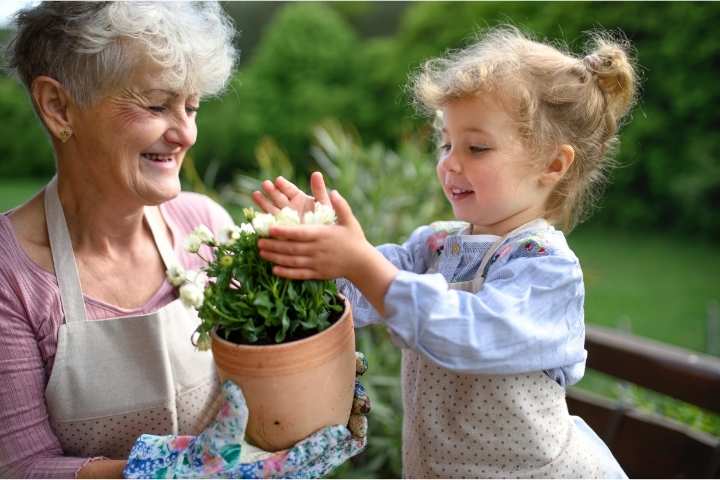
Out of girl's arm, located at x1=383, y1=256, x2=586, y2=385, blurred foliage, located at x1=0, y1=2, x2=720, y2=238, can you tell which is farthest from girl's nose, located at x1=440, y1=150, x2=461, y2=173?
blurred foliage, located at x1=0, y1=2, x2=720, y2=238

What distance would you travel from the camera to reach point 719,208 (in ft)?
21.2

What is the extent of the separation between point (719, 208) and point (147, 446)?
243 inches

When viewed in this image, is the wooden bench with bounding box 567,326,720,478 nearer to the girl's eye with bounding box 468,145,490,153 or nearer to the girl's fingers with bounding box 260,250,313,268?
the girl's eye with bounding box 468,145,490,153

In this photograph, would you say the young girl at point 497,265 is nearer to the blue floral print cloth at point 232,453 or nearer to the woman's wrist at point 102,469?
the blue floral print cloth at point 232,453

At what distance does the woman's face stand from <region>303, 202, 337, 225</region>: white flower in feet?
2.04

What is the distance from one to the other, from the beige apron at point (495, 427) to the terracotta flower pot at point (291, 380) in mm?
291

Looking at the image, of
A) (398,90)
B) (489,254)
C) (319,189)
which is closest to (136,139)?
(319,189)

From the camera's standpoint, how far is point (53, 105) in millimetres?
1846

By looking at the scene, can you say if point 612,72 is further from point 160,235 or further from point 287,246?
point 160,235

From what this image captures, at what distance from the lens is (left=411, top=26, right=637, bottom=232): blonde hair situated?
1658mm

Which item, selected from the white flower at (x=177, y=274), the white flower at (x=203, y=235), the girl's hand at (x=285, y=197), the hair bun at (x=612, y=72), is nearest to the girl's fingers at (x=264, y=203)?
the girl's hand at (x=285, y=197)

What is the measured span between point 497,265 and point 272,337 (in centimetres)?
54

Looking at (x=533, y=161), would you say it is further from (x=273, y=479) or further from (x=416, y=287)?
(x=273, y=479)

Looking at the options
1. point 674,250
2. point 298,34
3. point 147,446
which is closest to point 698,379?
point 147,446
